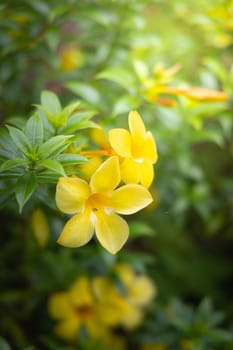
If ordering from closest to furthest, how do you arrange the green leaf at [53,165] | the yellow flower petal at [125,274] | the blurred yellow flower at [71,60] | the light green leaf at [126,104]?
1. the green leaf at [53,165]
2. the light green leaf at [126,104]
3. the yellow flower petal at [125,274]
4. the blurred yellow flower at [71,60]

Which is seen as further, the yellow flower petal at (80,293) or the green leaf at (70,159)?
the yellow flower petal at (80,293)

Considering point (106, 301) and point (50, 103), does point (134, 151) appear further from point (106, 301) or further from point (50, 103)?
point (106, 301)

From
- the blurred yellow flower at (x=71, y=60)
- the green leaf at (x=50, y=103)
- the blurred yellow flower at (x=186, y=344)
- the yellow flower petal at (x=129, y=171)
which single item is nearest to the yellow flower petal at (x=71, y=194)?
the yellow flower petal at (x=129, y=171)

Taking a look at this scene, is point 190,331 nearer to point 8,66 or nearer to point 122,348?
point 122,348

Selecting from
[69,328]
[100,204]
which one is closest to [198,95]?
[100,204]

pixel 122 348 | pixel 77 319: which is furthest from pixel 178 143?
Answer: pixel 122 348

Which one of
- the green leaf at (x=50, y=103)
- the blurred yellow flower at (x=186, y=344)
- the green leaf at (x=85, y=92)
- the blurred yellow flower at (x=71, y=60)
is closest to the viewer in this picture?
the green leaf at (x=50, y=103)

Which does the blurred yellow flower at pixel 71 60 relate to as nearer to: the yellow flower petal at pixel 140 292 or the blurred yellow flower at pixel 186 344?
the yellow flower petal at pixel 140 292

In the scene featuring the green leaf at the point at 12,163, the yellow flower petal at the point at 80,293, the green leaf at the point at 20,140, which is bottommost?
the yellow flower petal at the point at 80,293
